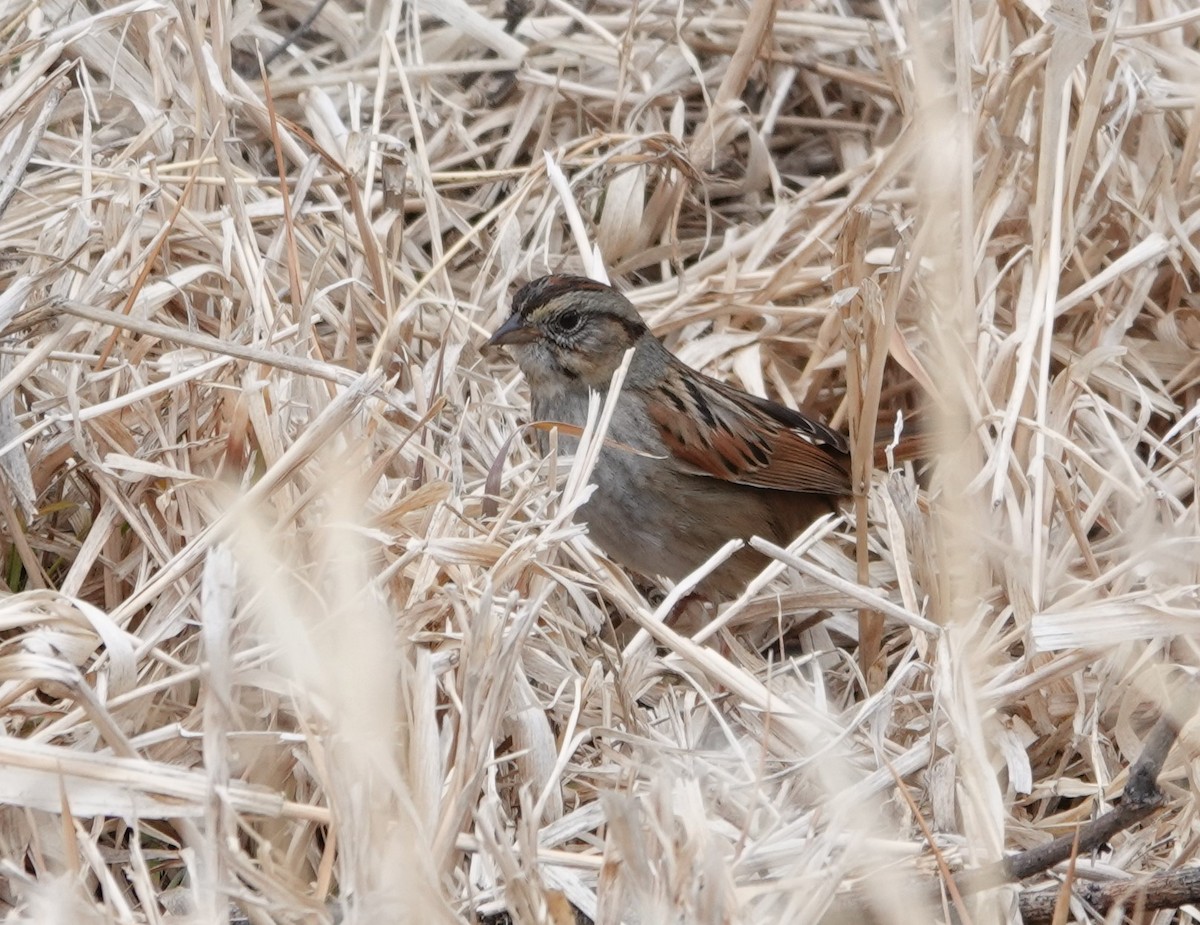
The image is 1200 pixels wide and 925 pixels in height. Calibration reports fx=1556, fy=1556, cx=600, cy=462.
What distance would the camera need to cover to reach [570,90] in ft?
10.9

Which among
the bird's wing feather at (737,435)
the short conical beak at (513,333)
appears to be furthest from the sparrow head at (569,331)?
the bird's wing feather at (737,435)

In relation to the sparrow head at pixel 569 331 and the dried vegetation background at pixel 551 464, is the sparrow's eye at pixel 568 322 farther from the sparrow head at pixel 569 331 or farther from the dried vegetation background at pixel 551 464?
the dried vegetation background at pixel 551 464

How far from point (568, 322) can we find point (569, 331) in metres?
0.02

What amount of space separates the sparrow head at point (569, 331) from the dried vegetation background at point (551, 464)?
0.31 feet

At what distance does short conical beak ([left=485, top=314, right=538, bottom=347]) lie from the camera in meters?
2.76

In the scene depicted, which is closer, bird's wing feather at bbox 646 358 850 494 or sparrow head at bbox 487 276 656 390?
sparrow head at bbox 487 276 656 390

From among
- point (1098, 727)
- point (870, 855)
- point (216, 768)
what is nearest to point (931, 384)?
point (1098, 727)

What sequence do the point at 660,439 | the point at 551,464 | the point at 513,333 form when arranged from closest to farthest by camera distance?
the point at 551,464, the point at 513,333, the point at 660,439

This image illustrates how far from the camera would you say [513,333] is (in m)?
2.76

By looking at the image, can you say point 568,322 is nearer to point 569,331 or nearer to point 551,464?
point 569,331

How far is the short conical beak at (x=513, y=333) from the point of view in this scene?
9.05 feet

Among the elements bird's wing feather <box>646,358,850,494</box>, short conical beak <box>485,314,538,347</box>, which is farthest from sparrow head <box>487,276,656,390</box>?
bird's wing feather <box>646,358,850,494</box>

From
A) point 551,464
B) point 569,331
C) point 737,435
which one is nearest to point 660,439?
point 737,435

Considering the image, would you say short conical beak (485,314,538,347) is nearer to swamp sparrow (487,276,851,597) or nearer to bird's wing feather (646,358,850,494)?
swamp sparrow (487,276,851,597)
